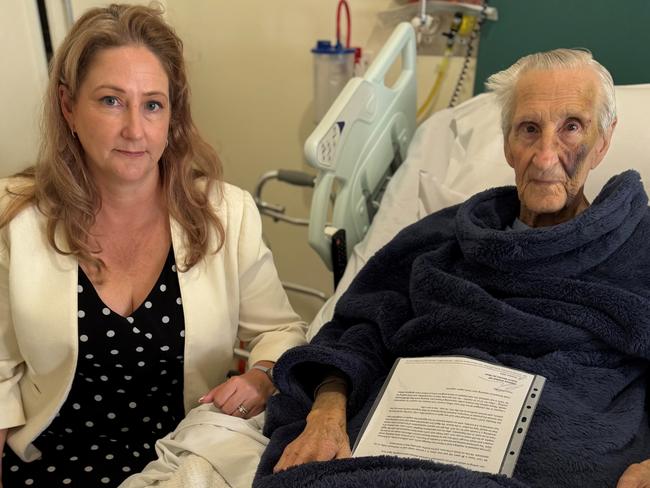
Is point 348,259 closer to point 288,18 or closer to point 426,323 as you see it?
point 426,323

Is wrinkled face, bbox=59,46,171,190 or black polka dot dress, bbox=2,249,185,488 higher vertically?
wrinkled face, bbox=59,46,171,190

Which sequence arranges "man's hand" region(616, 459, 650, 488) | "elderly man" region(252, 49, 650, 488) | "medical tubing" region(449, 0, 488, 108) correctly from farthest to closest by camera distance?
"medical tubing" region(449, 0, 488, 108) → "elderly man" region(252, 49, 650, 488) → "man's hand" region(616, 459, 650, 488)

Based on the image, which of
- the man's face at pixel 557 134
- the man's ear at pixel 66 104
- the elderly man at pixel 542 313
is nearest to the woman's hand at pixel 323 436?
the elderly man at pixel 542 313

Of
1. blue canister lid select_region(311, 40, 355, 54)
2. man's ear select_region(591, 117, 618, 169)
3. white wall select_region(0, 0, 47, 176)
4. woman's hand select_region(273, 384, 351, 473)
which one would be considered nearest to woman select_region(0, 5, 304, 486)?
woman's hand select_region(273, 384, 351, 473)

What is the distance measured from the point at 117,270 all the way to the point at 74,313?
0.12 m

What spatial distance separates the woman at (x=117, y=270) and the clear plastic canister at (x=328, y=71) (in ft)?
2.94

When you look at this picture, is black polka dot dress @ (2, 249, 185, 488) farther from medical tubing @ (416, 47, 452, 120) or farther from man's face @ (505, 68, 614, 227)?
medical tubing @ (416, 47, 452, 120)

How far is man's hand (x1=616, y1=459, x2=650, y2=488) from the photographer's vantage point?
3.17 feet

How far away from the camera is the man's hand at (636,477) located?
97 centimetres

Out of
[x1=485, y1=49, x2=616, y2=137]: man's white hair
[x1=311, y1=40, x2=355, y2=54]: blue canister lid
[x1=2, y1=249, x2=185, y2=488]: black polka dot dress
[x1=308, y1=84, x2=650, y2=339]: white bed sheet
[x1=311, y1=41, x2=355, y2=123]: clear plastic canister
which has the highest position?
[x1=485, y1=49, x2=616, y2=137]: man's white hair

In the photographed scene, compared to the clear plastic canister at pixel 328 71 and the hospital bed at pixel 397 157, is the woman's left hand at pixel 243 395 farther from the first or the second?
the clear plastic canister at pixel 328 71

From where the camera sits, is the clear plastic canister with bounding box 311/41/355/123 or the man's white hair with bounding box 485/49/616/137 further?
the clear plastic canister with bounding box 311/41/355/123

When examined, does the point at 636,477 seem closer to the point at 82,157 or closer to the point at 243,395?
the point at 243,395

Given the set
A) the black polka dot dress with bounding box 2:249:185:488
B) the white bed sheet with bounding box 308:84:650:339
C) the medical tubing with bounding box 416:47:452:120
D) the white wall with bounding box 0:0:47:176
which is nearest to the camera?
the black polka dot dress with bounding box 2:249:185:488
